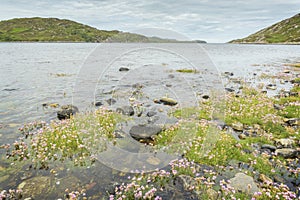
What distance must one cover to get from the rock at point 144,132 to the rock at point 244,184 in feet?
16.3

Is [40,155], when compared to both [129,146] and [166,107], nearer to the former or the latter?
[129,146]

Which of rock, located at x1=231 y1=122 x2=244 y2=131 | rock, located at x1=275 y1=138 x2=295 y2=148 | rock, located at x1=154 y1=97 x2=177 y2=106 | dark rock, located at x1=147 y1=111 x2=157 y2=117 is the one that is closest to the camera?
rock, located at x1=275 y1=138 x2=295 y2=148

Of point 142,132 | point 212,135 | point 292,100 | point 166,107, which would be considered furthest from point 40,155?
point 292,100

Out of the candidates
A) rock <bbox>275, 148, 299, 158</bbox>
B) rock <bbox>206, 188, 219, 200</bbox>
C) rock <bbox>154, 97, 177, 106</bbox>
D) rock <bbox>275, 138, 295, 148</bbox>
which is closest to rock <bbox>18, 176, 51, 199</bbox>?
rock <bbox>206, 188, 219, 200</bbox>

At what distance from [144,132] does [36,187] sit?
5.83 m

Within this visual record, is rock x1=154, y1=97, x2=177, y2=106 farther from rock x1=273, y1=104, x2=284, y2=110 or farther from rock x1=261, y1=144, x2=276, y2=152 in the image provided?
rock x1=261, y1=144, x2=276, y2=152

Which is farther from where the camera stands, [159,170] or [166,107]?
[166,107]

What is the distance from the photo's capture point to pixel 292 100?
59.6 feet

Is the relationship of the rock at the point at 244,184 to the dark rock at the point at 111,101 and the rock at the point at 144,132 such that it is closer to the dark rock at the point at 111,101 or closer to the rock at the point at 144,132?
the rock at the point at 144,132

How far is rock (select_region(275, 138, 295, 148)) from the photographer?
431 inches

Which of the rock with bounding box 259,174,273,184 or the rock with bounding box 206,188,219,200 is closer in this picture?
the rock with bounding box 206,188,219,200

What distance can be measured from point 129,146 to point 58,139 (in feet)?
12.1

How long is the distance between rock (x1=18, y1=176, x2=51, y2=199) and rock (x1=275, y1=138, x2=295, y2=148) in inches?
421

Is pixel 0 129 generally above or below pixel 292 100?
below
